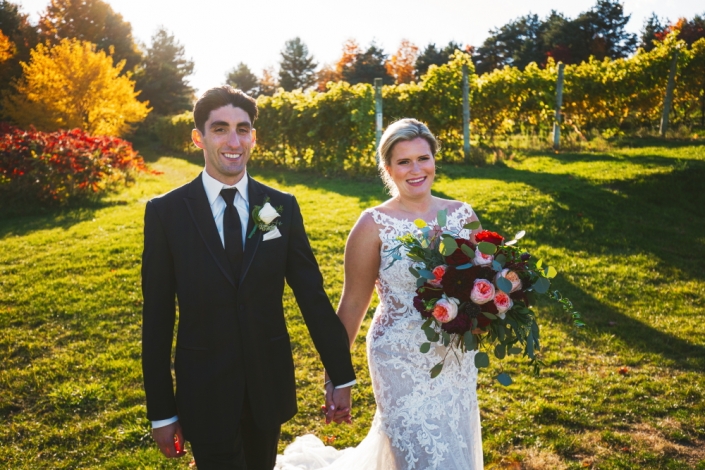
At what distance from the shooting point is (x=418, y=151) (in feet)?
10.6

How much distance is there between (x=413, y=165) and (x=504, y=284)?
43.4 inches

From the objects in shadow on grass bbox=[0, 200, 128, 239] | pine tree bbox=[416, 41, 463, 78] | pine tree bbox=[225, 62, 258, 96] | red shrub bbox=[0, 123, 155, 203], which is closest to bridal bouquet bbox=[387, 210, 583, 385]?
shadow on grass bbox=[0, 200, 128, 239]

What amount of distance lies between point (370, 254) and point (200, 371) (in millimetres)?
1313

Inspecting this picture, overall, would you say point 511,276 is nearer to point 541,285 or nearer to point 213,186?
point 541,285

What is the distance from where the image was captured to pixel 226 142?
101 inches

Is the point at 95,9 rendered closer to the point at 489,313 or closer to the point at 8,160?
the point at 8,160

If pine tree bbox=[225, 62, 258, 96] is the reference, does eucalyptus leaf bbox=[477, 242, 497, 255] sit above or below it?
below

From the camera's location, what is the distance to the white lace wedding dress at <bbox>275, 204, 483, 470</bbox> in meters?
2.91

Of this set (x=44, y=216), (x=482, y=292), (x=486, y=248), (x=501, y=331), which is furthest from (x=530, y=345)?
(x=44, y=216)

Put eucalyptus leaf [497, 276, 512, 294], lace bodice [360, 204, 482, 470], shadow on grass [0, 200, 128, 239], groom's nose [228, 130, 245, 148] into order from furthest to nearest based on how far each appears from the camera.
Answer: shadow on grass [0, 200, 128, 239] → lace bodice [360, 204, 482, 470] → groom's nose [228, 130, 245, 148] → eucalyptus leaf [497, 276, 512, 294]

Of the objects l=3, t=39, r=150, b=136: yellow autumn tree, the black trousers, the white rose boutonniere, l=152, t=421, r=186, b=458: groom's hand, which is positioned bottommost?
the black trousers

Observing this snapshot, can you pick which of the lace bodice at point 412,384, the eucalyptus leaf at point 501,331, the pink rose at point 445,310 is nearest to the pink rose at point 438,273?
the pink rose at point 445,310

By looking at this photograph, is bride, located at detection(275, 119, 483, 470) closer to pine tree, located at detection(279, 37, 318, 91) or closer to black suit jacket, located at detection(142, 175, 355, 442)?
black suit jacket, located at detection(142, 175, 355, 442)

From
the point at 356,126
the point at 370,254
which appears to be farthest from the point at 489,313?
the point at 356,126
